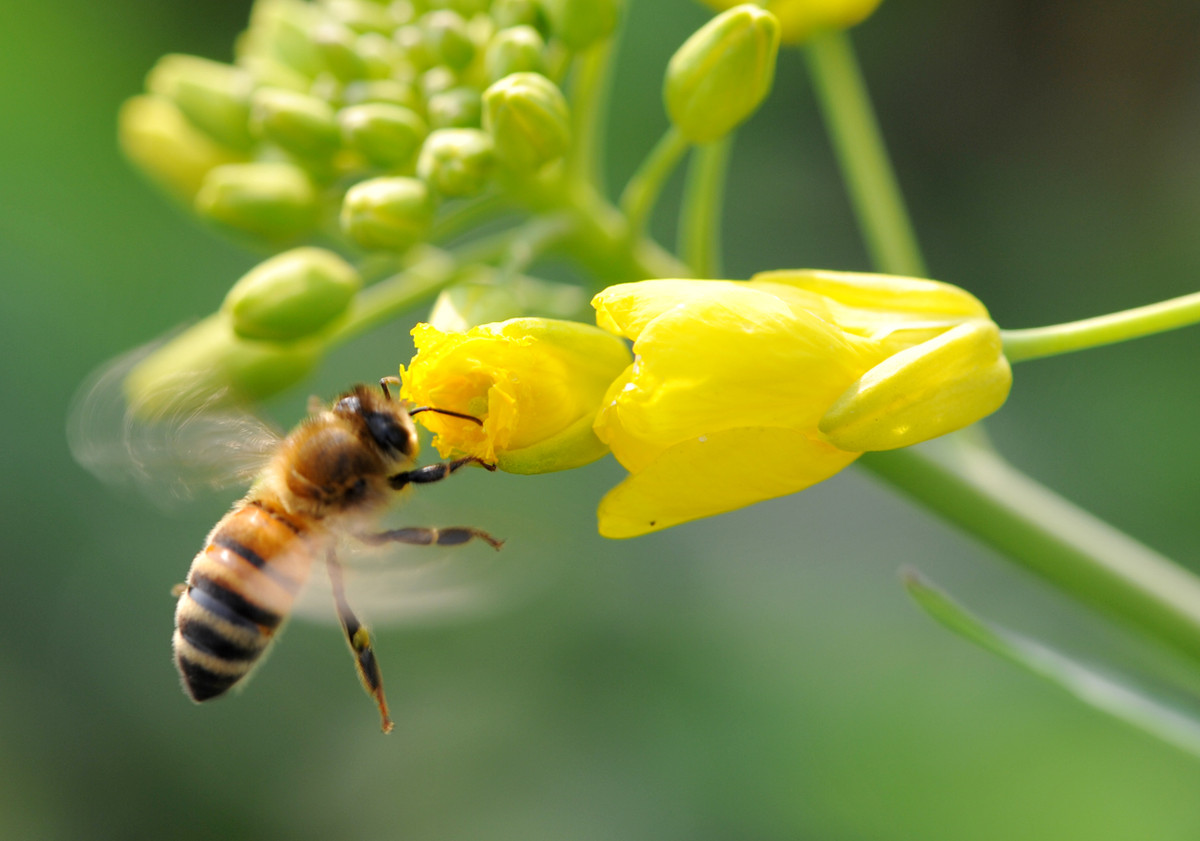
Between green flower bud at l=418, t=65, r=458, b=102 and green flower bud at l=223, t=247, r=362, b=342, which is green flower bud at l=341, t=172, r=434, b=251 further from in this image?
green flower bud at l=418, t=65, r=458, b=102

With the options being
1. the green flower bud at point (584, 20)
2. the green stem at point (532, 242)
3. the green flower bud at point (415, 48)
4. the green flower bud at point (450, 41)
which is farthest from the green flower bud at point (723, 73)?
the green flower bud at point (415, 48)

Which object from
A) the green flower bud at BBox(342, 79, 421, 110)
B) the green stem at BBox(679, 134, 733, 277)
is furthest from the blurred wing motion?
the green flower bud at BBox(342, 79, 421, 110)

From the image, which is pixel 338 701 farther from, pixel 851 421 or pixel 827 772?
pixel 851 421

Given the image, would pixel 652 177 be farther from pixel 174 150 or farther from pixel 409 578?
pixel 174 150

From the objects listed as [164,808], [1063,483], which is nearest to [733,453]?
[1063,483]

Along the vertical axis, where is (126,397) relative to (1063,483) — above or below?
above

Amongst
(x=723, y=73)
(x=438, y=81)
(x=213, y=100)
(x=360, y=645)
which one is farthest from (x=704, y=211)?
(x=213, y=100)
